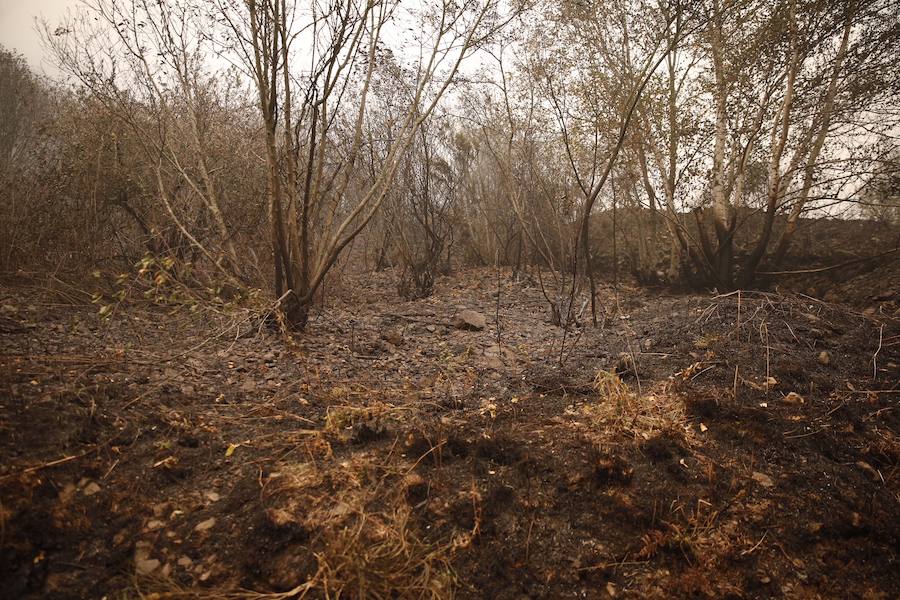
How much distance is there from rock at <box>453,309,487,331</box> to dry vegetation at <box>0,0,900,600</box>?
0.12 ft

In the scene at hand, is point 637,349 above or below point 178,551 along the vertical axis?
above

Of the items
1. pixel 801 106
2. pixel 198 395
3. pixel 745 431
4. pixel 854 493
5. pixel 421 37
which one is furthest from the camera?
pixel 801 106

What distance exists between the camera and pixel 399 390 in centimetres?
318

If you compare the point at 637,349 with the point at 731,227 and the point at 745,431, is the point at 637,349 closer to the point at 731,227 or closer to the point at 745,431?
the point at 745,431

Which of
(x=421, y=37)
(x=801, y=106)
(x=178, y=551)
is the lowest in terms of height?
(x=178, y=551)

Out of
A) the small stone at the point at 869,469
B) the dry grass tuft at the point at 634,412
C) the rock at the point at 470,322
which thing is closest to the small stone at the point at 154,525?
the dry grass tuft at the point at 634,412

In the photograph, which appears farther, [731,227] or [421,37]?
[731,227]

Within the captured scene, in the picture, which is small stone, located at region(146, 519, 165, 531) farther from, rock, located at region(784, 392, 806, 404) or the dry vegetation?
rock, located at region(784, 392, 806, 404)

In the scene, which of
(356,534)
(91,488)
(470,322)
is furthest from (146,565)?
(470,322)

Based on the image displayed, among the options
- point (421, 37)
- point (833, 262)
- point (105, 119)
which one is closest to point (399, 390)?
point (421, 37)

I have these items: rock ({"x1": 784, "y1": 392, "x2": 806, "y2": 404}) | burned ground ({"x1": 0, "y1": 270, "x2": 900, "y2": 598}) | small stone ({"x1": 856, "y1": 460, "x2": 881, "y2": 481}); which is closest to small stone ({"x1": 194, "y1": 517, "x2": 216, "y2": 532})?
burned ground ({"x1": 0, "y1": 270, "x2": 900, "y2": 598})

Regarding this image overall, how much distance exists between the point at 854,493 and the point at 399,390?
8.03 feet

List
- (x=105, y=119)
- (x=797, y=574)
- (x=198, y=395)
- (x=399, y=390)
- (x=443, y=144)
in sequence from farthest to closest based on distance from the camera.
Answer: (x=443, y=144)
(x=105, y=119)
(x=399, y=390)
(x=198, y=395)
(x=797, y=574)

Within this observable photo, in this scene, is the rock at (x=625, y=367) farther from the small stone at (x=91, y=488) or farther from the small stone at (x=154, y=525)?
the small stone at (x=91, y=488)
